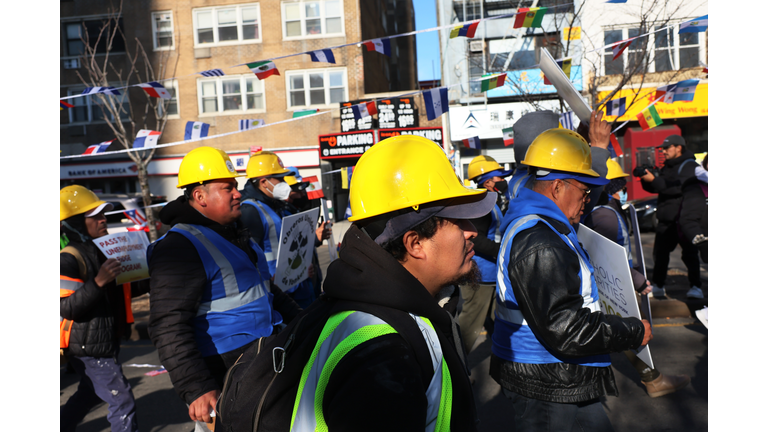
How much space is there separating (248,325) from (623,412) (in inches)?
128

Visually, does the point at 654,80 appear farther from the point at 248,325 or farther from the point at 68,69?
the point at 68,69

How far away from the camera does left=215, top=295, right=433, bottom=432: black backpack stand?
1229 millimetres

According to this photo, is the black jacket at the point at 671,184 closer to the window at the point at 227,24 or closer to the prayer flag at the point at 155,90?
the prayer flag at the point at 155,90

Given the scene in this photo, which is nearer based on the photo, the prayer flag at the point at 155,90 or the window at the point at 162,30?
the prayer flag at the point at 155,90

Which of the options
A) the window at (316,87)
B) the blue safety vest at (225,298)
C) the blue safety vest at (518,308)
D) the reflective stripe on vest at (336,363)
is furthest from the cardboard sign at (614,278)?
the window at (316,87)

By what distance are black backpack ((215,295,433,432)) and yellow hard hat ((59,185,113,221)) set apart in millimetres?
2970

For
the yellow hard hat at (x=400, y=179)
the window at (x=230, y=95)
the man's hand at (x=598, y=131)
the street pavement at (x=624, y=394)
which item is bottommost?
the street pavement at (x=624, y=394)

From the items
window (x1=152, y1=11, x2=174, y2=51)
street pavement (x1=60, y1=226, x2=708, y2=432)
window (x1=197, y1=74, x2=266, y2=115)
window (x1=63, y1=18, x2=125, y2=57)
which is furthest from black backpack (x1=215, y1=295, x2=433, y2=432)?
window (x1=63, y1=18, x2=125, y2=57)

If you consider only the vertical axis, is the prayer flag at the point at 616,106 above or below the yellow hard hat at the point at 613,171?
above

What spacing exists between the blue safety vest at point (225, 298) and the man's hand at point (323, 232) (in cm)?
234

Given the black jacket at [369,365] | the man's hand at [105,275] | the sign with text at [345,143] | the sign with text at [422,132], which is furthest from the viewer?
the sign with text at [345,143]

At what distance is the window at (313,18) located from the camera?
22938 mm

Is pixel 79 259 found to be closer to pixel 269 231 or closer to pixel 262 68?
pixel 269 231

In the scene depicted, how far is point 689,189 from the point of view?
22.5 feet
